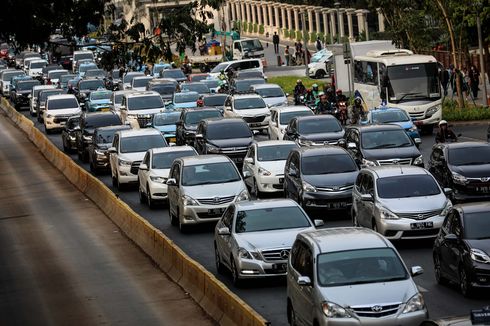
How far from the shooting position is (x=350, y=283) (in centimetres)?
1895

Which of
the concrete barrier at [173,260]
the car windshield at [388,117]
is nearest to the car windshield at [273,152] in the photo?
the concrete barrier at [173,260]

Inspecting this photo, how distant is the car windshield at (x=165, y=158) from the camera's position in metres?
37.8

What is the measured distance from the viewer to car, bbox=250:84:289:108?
2442 inches

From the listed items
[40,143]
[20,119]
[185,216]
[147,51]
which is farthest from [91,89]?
[147,51]

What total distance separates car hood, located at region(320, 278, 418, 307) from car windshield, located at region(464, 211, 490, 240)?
12.5 ft

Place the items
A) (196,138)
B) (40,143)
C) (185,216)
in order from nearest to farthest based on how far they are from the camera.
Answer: (185,216)
(196,138)
(40,143)

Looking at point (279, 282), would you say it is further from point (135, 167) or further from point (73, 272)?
point (135, 167)

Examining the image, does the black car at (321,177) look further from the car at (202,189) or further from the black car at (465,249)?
the black car at (465,249)

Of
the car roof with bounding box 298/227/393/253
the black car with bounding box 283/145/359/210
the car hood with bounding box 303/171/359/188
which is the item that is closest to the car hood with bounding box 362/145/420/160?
the black car with bounding box 283/145/359/210

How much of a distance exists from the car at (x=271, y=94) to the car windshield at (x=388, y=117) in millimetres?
14978

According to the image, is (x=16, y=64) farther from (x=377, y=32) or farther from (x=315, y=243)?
(x=315, y=243)

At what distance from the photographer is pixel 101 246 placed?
33.4 metres

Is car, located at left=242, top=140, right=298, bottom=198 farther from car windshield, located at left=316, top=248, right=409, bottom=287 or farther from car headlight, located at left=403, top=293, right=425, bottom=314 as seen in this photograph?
car headlight, located at left=403, top=293, right=425, bottom=314

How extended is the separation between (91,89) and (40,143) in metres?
18.3
